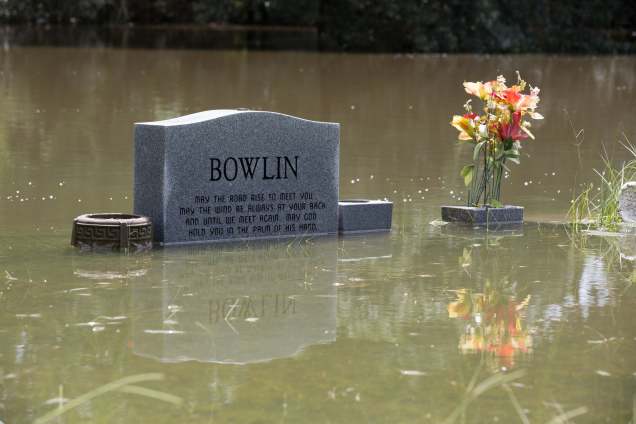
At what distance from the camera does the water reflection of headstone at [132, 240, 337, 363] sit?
8297mm

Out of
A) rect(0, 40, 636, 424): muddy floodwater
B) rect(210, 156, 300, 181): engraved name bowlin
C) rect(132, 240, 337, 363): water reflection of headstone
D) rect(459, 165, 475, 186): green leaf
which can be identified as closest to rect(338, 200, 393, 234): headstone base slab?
rect(0, 40, 636, 424): muddy floodwater

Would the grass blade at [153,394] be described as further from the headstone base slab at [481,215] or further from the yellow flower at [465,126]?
the yellow flower at [465,126]

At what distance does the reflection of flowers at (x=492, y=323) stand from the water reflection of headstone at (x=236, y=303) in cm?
84

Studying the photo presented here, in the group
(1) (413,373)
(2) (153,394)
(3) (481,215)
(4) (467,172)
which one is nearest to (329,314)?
(1) (413,373)

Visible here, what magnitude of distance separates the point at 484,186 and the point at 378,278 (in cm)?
360

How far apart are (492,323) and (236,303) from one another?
5.62 ft

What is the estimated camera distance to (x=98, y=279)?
10297 millimetres

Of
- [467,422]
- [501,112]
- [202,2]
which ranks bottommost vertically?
[467,422]

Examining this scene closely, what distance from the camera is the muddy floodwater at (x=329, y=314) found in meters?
7.17

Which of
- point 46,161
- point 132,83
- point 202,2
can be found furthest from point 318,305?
point 202,2

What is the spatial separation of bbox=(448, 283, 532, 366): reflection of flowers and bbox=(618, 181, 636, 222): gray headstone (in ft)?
11.4

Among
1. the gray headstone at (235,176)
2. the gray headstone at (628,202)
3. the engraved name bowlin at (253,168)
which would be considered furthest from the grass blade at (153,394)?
the gray headstone at (628,202)

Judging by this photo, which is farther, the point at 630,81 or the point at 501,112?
the point at 630,81

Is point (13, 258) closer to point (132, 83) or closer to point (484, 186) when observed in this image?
point (484, 186)
